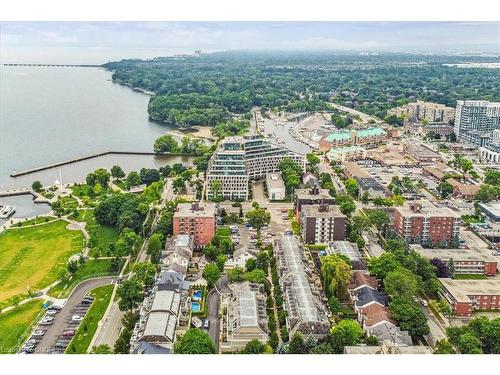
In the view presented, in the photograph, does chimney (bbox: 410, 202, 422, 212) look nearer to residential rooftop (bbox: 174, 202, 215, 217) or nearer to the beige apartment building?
residential rooftop (bbox: 174, 202, 215, 217)

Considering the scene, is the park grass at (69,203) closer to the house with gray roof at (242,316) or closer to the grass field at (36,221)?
the grass field at (36,221)

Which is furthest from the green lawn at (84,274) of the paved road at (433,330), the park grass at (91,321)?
the paved road at (433,330)

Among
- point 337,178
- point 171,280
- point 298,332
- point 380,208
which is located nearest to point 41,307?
point 171,280

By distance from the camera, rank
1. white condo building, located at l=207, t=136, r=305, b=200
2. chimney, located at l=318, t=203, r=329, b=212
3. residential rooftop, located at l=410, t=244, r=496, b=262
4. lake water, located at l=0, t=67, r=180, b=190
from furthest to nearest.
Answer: lake water, located at l=0, t=67, r=180, b=190 < white condo building, located at l=207, t=136, r=305, b=200 < chimney, located at l=318, t=203, r=329, b=212 < residential rooftop, located at l=410, t=244, r=496, b=262

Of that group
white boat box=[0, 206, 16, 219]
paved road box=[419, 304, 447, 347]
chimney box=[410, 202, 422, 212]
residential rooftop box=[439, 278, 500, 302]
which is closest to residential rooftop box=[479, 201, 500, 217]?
chimney box=[410, 202, 422, 212]

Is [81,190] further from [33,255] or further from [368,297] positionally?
[368,297]

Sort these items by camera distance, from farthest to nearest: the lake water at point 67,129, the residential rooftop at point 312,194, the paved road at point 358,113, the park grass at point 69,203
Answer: the paved road at point 358,113
the lake water at point 67,129
the park grass at point 69,203
the residential rooftop at point 312,194
